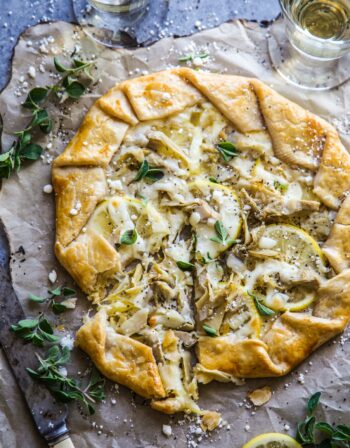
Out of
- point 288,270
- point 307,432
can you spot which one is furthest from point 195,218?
point 307,432

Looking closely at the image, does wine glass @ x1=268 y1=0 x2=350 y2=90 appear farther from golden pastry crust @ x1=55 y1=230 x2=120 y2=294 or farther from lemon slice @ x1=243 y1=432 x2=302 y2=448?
lemon slice @ x1=243 y1=432 x2=302 y2=448

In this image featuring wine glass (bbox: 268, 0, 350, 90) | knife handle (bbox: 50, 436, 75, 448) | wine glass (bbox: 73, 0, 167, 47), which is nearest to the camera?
knife handle (bbox: 50, 436, 75, 448)

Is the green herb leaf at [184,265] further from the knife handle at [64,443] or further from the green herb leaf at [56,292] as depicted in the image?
the knife handle at [64,443]

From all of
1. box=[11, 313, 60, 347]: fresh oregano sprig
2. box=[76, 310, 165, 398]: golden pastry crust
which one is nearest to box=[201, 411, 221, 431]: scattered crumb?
box=[76, 310, 165, 398]: golden pastry crust

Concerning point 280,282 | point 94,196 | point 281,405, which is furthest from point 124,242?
point 281,405

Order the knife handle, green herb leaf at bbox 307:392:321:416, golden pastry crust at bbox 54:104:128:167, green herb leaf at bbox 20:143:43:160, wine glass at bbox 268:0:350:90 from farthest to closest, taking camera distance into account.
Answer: wine glass at bbox 268:0:350:90
green herb leaf at bbox 20:143:43:160
golden pastry crust at bbox 54:104:128:167
green herb leaf at bbox 307:392:321:416
the knife handle
